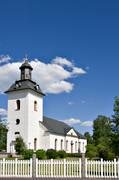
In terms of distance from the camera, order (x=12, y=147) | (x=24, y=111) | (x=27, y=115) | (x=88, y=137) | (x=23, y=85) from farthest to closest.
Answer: (x=88, y=137) < (x=23, y=85) < (x=24, y=111) < (x=27, y=115) < (x=12, y=147)

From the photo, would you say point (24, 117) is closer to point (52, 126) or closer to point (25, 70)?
point (25, 70)

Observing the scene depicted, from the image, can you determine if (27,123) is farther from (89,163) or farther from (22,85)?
(89,163)

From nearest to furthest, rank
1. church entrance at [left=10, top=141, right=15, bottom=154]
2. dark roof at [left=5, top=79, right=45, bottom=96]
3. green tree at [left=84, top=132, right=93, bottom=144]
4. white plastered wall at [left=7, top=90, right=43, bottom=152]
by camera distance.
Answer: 1. church entrance at [left=10, top=141, right=15, bottom=154]
2. white plastered wall at [left=7, top=90, right=43, bottom=152]
3. dark roof at [left=5, top=79, right=45, bottom=96]
4. green tree at [left=84, top=132, right=93, bottom=144]

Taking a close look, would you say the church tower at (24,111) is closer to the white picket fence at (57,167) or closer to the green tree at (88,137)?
the white picket fence at (57,167)

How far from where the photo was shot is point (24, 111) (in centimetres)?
3550

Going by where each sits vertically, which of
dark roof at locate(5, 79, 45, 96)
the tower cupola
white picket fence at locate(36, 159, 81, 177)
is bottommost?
white picket fence at locate(36, 159, 81, 177)

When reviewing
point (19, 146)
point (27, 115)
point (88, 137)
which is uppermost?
point (27, 115)

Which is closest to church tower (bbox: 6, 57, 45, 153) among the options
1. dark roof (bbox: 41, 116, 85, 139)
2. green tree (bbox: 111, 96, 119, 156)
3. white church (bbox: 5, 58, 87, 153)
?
white church (bbox: 5, 58, 87, 153)

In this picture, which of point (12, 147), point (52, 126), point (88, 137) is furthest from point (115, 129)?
point (88, 137)

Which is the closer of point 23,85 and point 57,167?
point 57,167

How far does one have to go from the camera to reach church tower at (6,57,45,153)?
34875mm

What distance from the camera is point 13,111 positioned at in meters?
36.5

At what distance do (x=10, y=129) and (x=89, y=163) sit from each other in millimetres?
24563

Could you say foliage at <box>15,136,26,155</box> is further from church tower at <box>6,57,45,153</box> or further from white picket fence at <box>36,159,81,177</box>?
white picket fence at <box>36,159,81,177</box>
